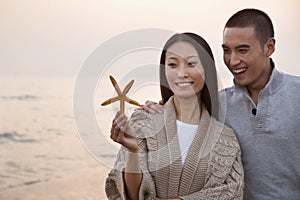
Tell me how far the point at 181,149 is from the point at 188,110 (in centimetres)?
12

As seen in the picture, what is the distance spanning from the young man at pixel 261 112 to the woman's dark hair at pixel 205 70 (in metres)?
0.08

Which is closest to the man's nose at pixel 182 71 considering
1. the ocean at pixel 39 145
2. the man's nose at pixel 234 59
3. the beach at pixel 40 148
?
the man's nose at pixel 234 59

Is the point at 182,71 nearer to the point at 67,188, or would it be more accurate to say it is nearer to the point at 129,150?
the point at 129,150

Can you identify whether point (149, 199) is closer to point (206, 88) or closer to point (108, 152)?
point (108, 152)

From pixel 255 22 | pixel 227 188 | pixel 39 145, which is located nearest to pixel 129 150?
pixel 227 188

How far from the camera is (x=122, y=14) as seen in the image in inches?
133

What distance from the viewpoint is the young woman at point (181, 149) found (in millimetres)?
1390

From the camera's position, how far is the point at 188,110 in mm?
1481

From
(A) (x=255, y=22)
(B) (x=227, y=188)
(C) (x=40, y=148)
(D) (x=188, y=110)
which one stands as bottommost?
(C) (x=40, y=148)

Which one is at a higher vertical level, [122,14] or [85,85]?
[122,14]

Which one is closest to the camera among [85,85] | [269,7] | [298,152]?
[85,85]

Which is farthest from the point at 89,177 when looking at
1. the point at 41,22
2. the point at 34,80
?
the point at 41,22

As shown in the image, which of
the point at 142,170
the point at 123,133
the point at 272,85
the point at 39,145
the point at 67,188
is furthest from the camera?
the point at 39,145

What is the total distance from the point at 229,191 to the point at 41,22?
138 inches
